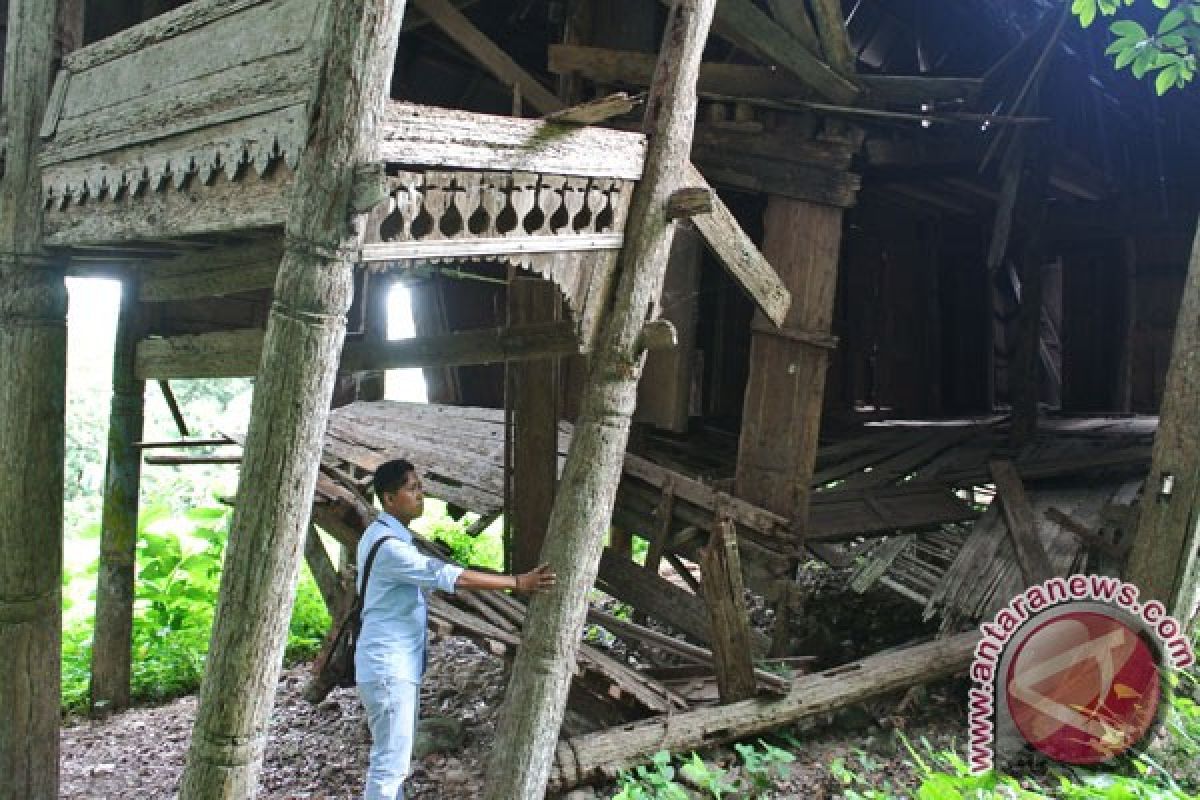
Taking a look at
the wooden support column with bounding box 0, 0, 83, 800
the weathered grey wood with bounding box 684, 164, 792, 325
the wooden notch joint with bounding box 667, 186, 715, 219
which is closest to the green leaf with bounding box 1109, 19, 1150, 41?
the weathered grey wood with bounding box 684, 164, 792, 325

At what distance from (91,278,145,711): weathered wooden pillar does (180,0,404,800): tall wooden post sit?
17.5ft

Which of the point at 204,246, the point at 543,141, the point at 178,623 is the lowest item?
the point at 178,623

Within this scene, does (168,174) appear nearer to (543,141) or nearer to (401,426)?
(543,141)

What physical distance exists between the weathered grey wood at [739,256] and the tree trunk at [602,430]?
0.36 metres

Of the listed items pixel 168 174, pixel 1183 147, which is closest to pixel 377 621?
pixel 168 174

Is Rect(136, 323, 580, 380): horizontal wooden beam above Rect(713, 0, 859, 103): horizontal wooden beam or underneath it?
underneath

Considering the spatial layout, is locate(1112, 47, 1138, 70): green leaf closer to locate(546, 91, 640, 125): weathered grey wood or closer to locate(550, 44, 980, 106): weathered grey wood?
locate(550, 44, 980, 106): weathered grey wood

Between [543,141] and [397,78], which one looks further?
[397,78]

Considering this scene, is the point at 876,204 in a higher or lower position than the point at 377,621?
higher

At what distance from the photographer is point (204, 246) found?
5527 mm

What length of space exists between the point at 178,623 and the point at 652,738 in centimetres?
648

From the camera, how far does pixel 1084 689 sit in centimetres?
505

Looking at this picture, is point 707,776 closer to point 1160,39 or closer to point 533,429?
point 533,429

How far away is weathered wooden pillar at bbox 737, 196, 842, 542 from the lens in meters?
6.63
